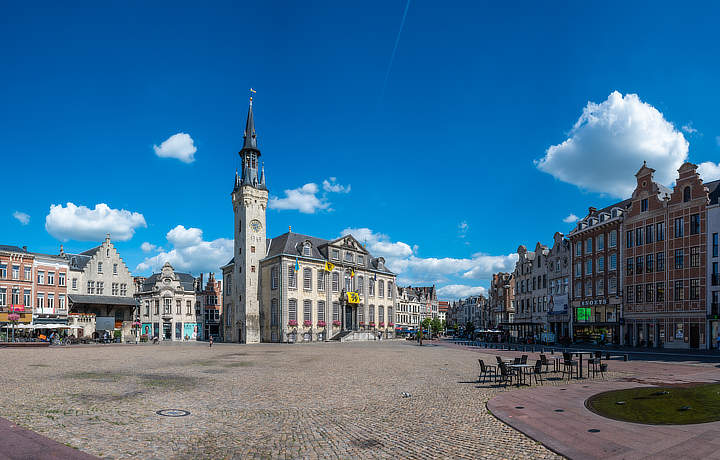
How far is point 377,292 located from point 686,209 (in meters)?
50.4

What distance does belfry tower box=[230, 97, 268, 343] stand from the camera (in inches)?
2916

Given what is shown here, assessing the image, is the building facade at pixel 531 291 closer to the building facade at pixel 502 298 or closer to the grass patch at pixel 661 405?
the building facade at pixel 502 298

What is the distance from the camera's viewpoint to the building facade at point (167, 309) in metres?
82.6

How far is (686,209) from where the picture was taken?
155 ft

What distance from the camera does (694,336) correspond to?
1799 inches

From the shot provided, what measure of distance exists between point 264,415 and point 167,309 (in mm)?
76332

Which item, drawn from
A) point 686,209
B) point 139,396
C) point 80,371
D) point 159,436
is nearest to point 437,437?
point 159,436

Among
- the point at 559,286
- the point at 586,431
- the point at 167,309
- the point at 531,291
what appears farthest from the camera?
the point at 167,309

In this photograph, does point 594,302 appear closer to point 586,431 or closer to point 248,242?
point 248,242

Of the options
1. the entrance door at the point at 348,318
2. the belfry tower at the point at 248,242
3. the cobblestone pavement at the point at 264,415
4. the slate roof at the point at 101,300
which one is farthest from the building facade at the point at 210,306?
the cobblestone pavement at the point at 264,415

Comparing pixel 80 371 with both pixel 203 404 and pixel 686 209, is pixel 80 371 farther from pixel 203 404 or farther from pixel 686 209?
pixel 686 209

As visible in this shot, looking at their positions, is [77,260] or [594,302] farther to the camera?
[77,260]

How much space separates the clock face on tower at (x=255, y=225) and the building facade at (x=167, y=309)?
18.9 metres

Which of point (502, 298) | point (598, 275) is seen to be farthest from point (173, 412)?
point (502, 298)
